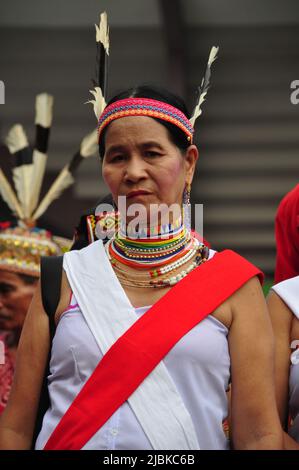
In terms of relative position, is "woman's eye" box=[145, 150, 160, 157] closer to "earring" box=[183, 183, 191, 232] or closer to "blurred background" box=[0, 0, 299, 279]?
"earring" box=[183, 183, 191, 232]

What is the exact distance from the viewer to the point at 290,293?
2590 mm

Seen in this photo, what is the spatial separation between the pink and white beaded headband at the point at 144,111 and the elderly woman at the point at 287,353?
0.58 metres

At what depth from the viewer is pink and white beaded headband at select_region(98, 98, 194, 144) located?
7.71ft

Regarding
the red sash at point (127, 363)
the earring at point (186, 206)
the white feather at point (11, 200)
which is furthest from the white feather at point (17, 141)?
the red sash at point (127, 363)

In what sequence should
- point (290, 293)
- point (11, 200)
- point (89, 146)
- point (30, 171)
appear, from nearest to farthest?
point (290, 293), point (11, 200), point (30, 171), point (89, 146)

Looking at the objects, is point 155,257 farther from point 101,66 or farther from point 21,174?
point 21,174

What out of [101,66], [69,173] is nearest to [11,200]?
[69,173]

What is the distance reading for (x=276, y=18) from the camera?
6336 mm

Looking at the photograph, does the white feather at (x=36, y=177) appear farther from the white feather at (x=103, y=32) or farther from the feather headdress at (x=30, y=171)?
the white feather at (x=103, y=32)

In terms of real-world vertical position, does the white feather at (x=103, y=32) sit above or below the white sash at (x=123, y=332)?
above

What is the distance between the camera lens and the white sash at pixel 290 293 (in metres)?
2.55

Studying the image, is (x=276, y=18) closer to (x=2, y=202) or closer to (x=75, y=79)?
(x=75, y=79)

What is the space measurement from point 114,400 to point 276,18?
4.71 m

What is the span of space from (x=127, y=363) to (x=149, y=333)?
9cm
